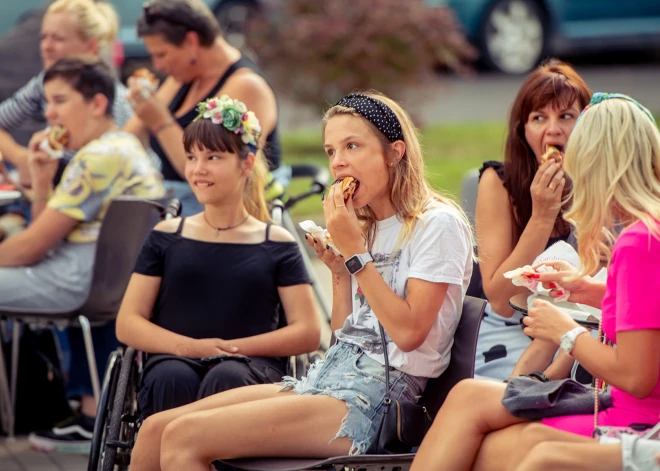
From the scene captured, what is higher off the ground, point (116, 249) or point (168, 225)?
point (168, 225)

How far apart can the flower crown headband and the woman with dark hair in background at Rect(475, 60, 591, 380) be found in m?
0.88

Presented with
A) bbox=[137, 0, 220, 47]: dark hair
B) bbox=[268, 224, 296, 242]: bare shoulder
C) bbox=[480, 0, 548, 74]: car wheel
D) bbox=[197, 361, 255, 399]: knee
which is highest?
bbox=[137, 0, 220, 47]: dark hair

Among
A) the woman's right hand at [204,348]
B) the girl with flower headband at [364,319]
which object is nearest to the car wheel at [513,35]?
the woman's right hand at [204,348]

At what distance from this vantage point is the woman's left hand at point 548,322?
2981mm

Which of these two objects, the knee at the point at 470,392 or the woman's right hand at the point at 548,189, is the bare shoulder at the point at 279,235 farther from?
the knee at the point at 470,392

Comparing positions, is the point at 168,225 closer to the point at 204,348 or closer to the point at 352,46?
the point at 204,348

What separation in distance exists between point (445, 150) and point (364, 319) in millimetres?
7496

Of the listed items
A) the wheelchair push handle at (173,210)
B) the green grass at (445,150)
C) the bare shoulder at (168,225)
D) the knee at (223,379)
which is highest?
the bare shoulder at (168,225)

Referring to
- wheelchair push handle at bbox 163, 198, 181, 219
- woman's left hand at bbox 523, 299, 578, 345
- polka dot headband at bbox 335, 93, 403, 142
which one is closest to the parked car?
wheelchair push handle at bbox 163, 198, 181, 219

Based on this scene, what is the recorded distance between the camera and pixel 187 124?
209 inches

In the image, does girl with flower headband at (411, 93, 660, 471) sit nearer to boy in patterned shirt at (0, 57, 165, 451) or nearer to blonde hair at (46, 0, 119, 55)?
boy in patterned shirt at (0, 57, 165, 451)

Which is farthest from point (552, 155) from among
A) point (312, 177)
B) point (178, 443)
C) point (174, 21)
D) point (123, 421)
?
point (174, 21)

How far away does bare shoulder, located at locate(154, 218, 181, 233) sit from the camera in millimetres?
4094

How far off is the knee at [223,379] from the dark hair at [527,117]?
1.13m
